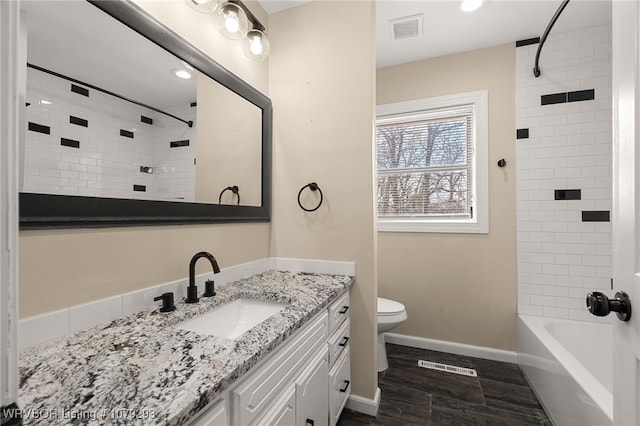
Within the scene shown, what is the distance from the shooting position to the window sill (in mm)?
2377

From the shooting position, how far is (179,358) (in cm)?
72

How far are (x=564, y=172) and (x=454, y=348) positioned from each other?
1670 millimetres

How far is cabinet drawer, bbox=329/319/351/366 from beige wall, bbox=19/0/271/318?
0.68 m

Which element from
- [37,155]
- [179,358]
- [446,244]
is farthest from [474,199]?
[37,155]

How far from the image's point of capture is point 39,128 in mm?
825

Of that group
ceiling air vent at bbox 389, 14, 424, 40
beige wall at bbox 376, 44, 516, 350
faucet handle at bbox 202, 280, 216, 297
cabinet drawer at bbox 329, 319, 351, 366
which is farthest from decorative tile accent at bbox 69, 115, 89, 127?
beige wall at bbox 376, 44, 516, 350

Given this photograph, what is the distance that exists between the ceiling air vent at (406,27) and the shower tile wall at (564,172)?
89 centimetres

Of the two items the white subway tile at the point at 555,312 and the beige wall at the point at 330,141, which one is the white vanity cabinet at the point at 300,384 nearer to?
the beige wall at the point at 330,141

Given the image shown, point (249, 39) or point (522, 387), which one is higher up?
point (249, 39)

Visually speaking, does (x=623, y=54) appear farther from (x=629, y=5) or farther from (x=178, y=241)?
(x=178, y=241)

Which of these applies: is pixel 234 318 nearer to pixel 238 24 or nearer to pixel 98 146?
pixel 98 146

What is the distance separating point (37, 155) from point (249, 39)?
1.28m

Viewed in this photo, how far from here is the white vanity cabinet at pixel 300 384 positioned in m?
0.74

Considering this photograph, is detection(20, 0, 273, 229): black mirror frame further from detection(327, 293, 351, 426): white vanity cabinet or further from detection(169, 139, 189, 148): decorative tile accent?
detection(327, 293, 351, 426): white vanity cabinet
